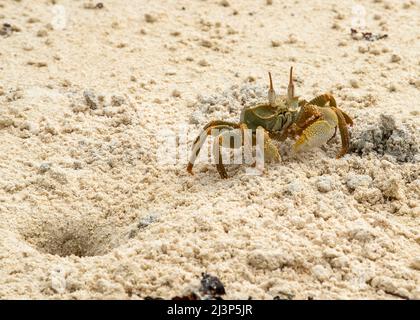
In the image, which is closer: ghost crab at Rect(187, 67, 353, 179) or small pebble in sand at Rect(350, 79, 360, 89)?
ghost crab at Rect(187, 67, 353, 179)

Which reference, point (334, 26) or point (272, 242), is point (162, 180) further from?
point (334, 26)

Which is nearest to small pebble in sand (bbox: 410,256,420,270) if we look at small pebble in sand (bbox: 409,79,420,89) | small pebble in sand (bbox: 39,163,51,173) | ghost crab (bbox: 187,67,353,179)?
ghost crab (bbox: 187,67,353,179)

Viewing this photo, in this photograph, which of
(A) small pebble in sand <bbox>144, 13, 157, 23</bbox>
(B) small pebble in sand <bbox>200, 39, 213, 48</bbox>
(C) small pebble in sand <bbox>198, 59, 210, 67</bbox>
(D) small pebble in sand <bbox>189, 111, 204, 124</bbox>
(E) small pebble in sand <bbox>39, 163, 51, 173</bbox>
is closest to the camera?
(E) small pebble in sand <bbox>39, 163, 51, 173</bbox>

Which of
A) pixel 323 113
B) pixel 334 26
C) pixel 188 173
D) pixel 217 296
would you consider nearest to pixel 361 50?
pixel 334 26

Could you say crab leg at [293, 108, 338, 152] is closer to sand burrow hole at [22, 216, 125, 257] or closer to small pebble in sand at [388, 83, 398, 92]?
small pebble in sand at [388, 83, 398, 92]

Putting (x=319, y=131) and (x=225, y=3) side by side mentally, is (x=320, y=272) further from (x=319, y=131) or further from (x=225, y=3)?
(x=225, y=3)

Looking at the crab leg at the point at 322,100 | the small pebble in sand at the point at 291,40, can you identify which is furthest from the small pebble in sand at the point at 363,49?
the crab leg at the point at 322,100

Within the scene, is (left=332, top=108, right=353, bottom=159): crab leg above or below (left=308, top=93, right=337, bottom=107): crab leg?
below

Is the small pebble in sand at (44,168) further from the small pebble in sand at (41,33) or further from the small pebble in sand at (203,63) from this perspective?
the small pebble in sand at (41,33)
